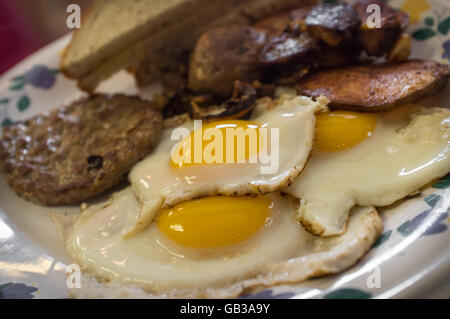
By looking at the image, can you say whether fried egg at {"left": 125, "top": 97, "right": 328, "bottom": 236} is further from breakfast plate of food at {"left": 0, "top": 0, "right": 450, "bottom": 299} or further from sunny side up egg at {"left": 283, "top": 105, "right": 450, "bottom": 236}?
sunny side up egg at {"left": 283, "top": 105, "right": 450, "bottom": 236}

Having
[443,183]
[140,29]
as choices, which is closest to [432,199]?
[443,183]

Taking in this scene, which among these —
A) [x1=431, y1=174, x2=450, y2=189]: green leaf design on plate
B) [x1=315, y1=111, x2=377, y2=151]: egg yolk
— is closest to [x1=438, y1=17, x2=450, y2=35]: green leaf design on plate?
[x1=315, y1=111, x2=377, y2=151]: egg yolk

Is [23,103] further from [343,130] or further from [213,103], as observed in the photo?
[343,130]

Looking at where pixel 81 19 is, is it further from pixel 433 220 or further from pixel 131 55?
pixel 433 220

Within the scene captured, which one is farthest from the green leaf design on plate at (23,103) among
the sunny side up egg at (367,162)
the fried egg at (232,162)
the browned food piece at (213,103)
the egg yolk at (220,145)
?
the sunny side up egg at (367,162)

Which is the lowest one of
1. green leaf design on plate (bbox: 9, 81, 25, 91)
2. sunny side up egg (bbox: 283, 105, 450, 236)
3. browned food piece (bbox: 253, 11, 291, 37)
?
sunny side up egg (bbox: 283, 105, 450, 236)
